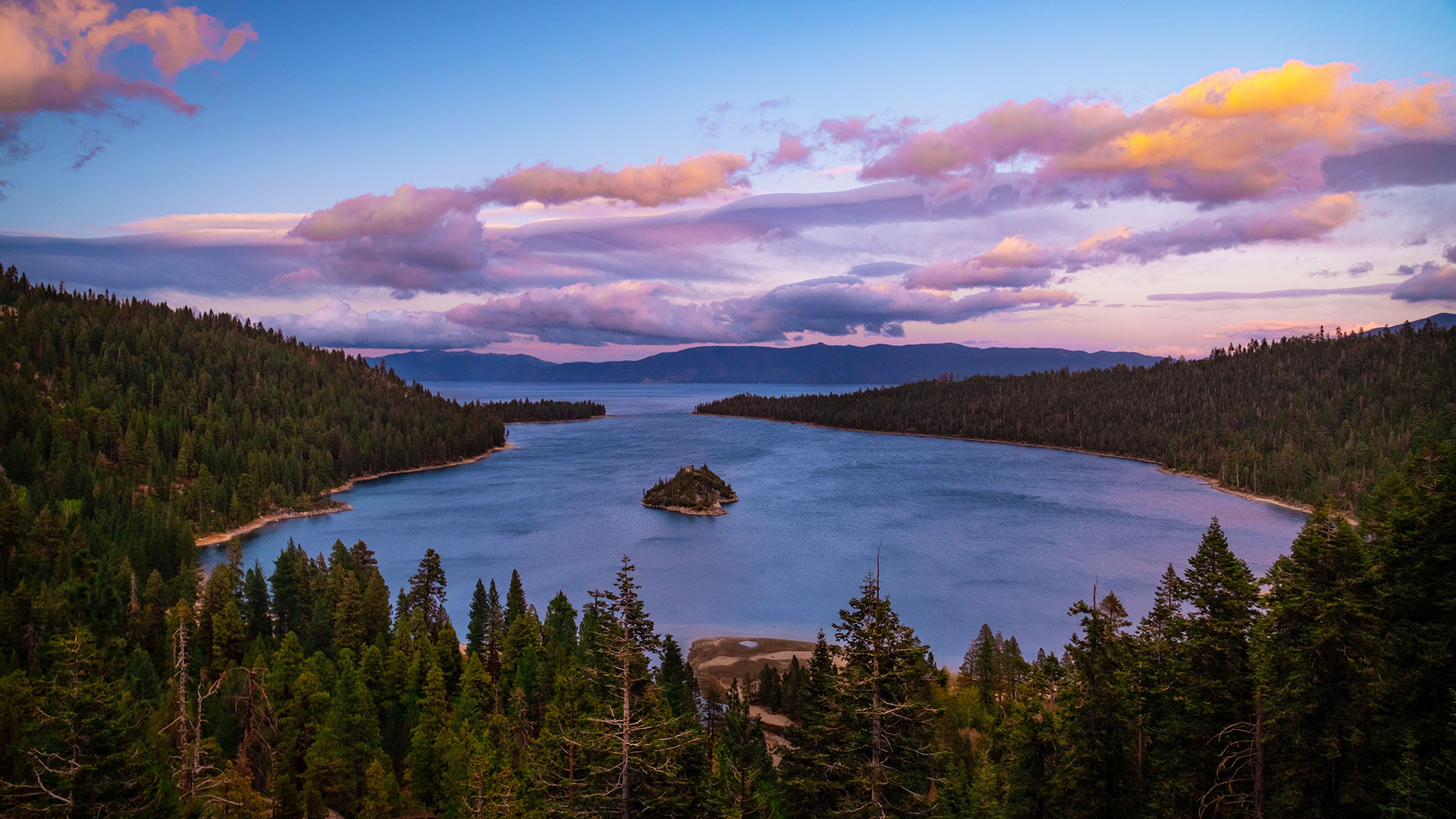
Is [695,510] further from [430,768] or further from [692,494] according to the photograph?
[430,768]

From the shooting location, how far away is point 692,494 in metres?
118

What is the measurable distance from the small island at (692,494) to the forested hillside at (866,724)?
7551cm

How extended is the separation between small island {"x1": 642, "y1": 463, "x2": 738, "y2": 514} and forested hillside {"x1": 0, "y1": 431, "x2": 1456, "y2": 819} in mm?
75510

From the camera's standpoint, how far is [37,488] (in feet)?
278

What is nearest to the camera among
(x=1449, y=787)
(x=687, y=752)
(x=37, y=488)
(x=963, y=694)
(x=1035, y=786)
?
(x=1449, y=787)

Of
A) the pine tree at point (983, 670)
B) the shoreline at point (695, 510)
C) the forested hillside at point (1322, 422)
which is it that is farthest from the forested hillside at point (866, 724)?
the forested hillside at point (1322, 422)

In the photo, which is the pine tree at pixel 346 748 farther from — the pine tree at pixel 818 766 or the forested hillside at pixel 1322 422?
the forested hillside at pixel 1322 422

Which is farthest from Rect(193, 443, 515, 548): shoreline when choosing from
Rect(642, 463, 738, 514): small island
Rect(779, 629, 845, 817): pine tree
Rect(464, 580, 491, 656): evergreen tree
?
Rect(779, 629, 845, 817): pine tree

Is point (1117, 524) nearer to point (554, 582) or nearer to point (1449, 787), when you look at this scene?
point (554, 582)

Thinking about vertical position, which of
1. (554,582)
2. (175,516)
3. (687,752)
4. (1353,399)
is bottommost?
(554,582)

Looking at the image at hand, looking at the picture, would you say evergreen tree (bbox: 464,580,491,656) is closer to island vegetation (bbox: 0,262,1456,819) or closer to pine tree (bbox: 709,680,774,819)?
island vegetation (bbox: 0,262,1456,819)

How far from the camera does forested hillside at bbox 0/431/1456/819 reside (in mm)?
14500

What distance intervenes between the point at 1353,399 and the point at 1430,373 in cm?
1388

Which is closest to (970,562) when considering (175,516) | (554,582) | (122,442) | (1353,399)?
(554,582)
